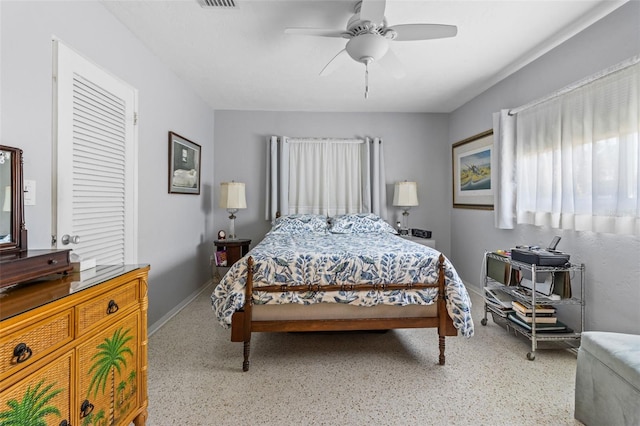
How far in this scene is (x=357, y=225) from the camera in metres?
3.93

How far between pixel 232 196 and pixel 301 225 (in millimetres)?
1062

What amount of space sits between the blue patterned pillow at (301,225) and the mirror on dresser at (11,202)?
2559 mm

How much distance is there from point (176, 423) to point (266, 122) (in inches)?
153

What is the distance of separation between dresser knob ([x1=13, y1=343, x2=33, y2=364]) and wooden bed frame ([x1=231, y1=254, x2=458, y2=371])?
49.8 inches

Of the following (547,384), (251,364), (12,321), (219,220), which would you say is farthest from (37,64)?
(547,384)

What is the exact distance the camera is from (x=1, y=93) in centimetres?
144

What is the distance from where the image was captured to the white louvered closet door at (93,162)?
5.87 feet

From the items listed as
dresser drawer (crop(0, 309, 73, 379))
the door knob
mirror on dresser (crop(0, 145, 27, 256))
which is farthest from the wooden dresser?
the door knob

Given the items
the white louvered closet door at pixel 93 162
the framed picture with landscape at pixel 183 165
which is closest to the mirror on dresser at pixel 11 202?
the white louvered closet door at pixel 93 162

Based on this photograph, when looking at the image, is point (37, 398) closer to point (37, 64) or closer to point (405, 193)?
point (37, 64)

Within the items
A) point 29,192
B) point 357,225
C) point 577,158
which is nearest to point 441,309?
point 577,158

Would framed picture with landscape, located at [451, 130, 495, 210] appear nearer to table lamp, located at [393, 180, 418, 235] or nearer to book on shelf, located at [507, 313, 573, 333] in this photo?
table lamp, located at [393, 180, 418, 235]

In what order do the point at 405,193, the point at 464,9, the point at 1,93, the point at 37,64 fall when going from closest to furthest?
1. the point at 1,93
2. the point at 37,64
3. the point at 464,9
4. the point at 405,193

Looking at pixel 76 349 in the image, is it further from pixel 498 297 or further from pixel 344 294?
pixel 498 297
